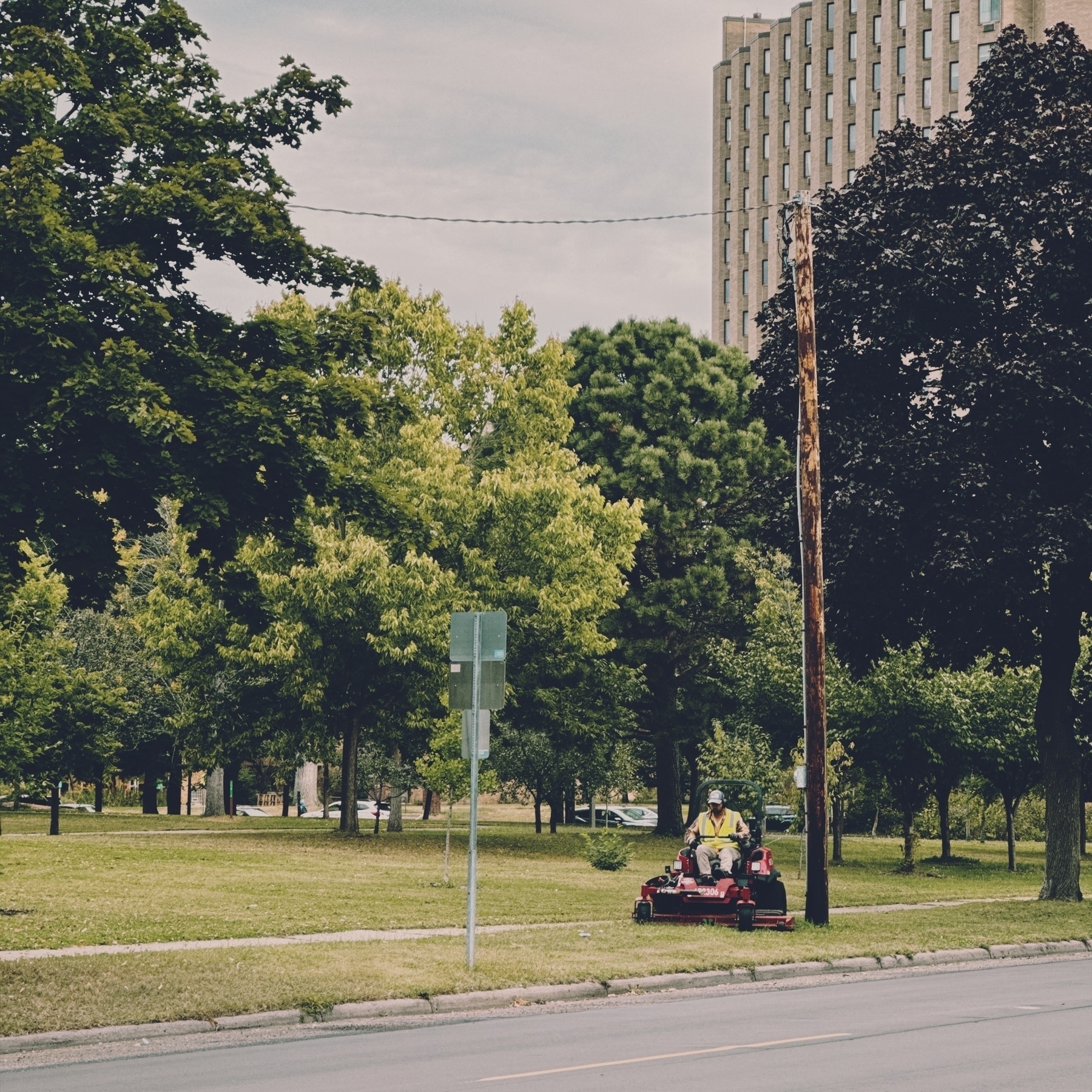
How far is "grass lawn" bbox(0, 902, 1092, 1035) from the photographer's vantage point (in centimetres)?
1231

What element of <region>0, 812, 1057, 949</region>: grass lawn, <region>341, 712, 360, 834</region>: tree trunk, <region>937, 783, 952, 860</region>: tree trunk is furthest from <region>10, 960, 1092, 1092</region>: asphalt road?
<region>937, 783, 952, 860</region>: tree trunk

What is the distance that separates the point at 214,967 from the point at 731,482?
36483 millimetres

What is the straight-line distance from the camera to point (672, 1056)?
1060 centimetres

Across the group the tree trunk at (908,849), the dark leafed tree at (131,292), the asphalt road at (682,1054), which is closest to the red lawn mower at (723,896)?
the asphalt road at (682,1054)

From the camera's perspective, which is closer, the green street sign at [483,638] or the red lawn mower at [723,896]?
the green street sign at [483,638]

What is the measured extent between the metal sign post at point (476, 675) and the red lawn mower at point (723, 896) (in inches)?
214

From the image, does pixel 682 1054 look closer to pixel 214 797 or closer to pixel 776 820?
pixel 776 820

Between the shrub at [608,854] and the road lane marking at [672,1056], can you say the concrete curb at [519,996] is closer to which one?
the road lane marking at [672,1056]

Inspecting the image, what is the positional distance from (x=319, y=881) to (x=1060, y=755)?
42.1 ft

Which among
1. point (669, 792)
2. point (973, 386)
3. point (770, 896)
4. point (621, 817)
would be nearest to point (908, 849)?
Answer: point (669, 792)

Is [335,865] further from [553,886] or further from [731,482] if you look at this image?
[731,482]

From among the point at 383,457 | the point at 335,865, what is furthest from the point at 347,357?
the point at 383,457

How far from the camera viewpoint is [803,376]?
20.9 m

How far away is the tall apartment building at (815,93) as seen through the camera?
328ft
